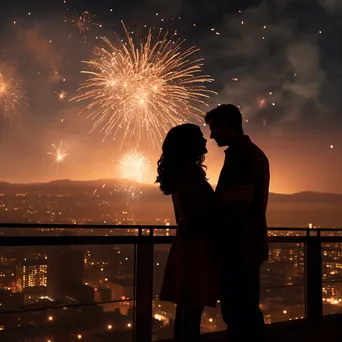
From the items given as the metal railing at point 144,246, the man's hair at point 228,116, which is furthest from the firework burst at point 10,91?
the man's hair at point 228,116

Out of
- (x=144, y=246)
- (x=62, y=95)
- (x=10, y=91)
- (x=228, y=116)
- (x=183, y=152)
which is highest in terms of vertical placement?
(x=10, y=91)

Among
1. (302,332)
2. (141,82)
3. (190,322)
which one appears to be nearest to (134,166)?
(141,82)

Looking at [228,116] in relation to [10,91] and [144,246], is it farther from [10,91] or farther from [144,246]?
[10,91]

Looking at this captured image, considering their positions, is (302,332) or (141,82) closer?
(302,332)

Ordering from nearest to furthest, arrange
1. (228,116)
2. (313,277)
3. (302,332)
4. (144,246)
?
1. (228,116)
2. (144,246)
3. (302,332)
4. (313,277)

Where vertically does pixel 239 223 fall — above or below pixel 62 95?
below

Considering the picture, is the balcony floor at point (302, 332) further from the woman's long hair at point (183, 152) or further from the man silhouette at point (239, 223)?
the woman's long hair at point (183, 152)

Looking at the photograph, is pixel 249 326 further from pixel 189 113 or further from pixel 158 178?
pixel 189 113

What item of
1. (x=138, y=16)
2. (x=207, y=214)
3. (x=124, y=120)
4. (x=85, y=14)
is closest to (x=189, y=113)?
(x=124, y=120)

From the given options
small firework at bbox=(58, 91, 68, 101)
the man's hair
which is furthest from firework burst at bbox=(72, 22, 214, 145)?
the man's hair
